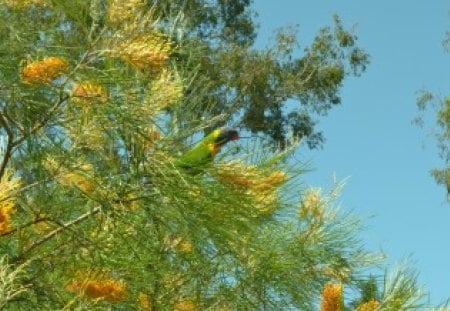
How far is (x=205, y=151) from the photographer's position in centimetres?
184

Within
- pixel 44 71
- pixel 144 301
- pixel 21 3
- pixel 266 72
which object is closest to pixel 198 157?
pixel 44 71

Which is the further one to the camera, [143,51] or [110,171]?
[110,171]

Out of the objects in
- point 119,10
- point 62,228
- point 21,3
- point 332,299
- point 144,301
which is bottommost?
point 332,299

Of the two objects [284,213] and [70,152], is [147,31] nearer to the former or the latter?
[70,152]

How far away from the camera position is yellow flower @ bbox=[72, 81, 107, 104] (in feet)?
5.94

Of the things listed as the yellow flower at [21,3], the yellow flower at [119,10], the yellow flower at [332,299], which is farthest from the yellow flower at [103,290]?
the yellow flower at [21,3]

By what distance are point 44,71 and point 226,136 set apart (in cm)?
38

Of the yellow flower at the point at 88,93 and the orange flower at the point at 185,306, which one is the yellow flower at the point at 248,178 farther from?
the orange flower at the point at 185,306

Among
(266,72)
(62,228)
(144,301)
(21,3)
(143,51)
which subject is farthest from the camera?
(266,72)

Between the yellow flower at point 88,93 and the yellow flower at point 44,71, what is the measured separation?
0.05 m

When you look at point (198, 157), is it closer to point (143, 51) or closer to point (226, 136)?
point (226, 136)

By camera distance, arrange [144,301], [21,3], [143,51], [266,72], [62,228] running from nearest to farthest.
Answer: [143,51]
[62,228]
[21,3]
[144,301]
[266,72]

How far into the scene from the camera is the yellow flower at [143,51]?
69.1 inches

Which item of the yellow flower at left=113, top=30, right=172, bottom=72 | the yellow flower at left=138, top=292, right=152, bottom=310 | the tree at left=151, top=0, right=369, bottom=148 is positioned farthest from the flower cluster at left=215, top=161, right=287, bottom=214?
the tree at left=151, top=0, right=369, bottom=148
